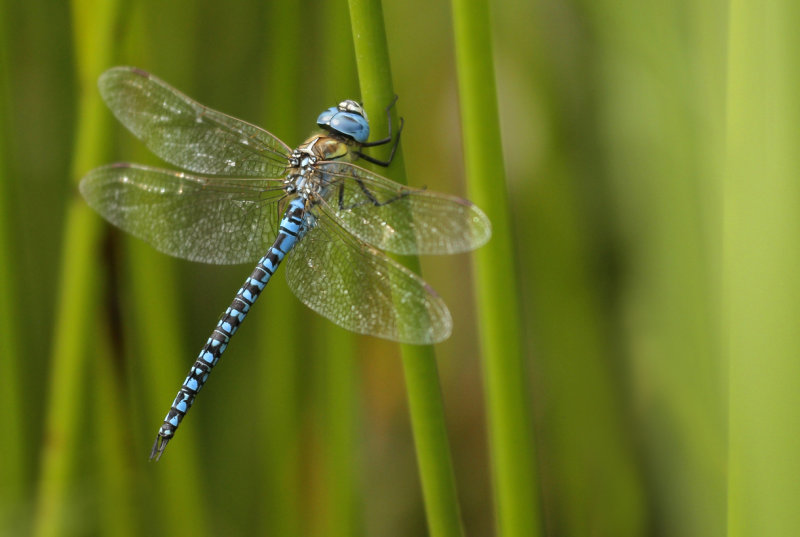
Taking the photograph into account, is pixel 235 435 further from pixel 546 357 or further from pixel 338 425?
pixel 546 357

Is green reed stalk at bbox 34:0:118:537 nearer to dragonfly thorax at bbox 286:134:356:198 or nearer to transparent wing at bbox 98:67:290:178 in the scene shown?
transparent wing at bbox 98:67:290:178

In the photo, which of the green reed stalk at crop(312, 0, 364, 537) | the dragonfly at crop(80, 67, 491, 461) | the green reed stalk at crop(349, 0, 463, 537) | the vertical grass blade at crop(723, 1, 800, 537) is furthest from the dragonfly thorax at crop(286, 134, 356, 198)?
the vertical grass blade at crop(723, 1, 800, 537)

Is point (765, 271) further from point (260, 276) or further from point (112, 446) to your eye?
point (112, 446)

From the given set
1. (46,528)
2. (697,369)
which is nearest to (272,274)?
(46,528)

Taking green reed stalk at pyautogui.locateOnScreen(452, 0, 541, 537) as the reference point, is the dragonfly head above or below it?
above

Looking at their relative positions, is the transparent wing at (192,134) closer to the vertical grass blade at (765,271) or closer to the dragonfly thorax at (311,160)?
the dragonfly thorax at (311,160)

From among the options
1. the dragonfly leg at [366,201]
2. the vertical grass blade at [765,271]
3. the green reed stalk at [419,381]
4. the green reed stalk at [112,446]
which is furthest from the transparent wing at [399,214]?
the green reed stalk at [112,446]
